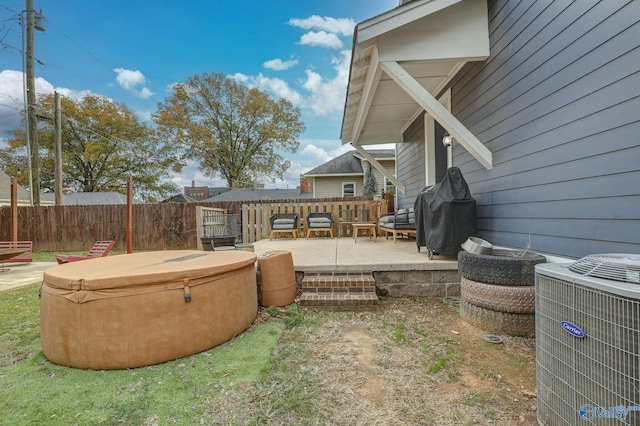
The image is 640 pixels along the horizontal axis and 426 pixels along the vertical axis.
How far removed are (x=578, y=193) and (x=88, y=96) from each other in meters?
25.3

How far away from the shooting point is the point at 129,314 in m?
1.79

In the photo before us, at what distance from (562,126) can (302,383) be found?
9.19 feet

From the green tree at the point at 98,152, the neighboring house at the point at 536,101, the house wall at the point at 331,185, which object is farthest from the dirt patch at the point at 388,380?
the green tree at the point at 98,152

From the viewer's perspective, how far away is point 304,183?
2119 cm

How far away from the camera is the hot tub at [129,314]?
176 cm

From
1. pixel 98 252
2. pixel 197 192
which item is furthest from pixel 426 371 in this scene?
pixel 197 192

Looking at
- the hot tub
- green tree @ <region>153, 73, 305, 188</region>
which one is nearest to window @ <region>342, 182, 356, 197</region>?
green tree @ <region>153, 73, 305, 188</region>

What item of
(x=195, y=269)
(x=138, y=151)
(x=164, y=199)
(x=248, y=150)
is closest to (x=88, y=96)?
(x=138, y=151)

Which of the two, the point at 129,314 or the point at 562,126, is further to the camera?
the point at 562,126

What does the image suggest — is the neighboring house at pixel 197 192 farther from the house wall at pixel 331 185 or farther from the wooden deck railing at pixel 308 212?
the wooden deck railing at pixel 308 212

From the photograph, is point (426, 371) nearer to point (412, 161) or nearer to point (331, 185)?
point (412, 161)

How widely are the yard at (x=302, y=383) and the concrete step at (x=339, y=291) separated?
436 mm

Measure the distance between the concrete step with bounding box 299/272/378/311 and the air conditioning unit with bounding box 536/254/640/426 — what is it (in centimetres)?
174

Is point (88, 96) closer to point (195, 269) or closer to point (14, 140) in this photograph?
point (14, 140)
